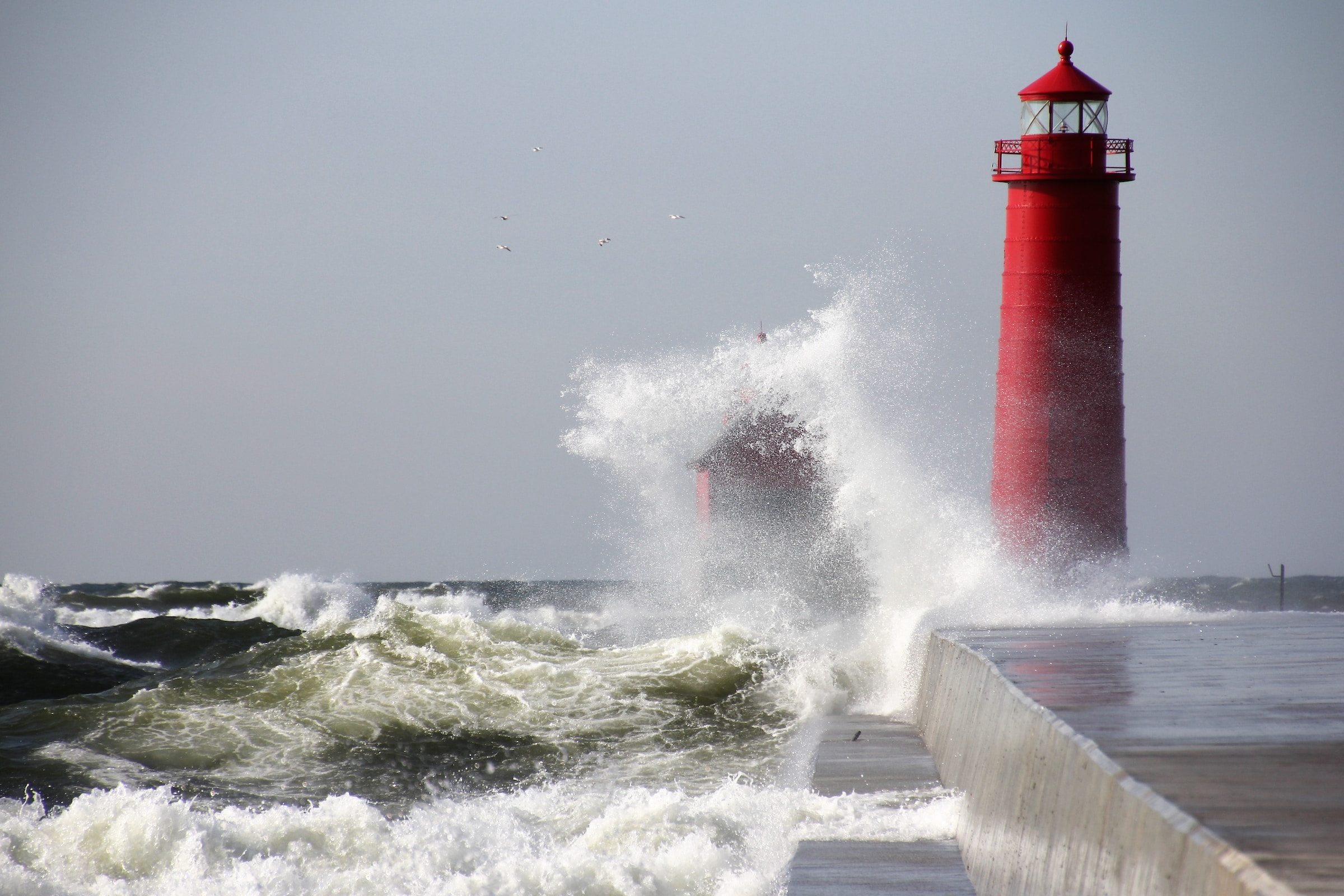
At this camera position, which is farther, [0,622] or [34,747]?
[0,622]

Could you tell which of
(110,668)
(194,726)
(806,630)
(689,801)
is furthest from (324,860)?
(110,668)

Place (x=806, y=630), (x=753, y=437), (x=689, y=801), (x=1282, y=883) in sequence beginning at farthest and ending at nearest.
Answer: (x=753, y=437) → (x=806, y=630) → (x=689, y=801) → (x=1282, y=883)

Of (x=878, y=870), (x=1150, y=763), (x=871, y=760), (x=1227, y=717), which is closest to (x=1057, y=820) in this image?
(x=1150, y=763)

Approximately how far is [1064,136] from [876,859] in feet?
31.9

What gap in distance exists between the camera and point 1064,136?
13.0 meters

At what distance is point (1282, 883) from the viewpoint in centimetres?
239

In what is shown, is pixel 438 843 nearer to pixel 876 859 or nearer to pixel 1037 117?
pixel 876 859

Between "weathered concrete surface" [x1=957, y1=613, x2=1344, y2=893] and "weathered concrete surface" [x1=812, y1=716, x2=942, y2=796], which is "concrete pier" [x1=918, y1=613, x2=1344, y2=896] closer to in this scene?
"weathered concrete surface" [x1=957, y1=613, x2=1344, y2=893]

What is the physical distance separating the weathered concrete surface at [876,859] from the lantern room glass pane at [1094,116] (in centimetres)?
820

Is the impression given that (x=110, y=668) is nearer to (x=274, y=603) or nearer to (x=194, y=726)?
(x=194, y=726)

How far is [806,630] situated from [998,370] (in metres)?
3.64

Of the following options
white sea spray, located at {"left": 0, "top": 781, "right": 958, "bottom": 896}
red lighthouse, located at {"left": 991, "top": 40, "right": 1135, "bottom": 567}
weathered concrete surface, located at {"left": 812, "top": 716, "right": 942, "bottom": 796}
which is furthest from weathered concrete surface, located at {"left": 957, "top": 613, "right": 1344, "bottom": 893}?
red lighthouse, located at {"left": 991, "top": 40, "right": 1135, "bottom": 567}

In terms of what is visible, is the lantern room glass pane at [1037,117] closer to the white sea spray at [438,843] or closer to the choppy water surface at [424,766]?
the choppy water surface at [424,766]

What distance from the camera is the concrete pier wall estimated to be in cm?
275
